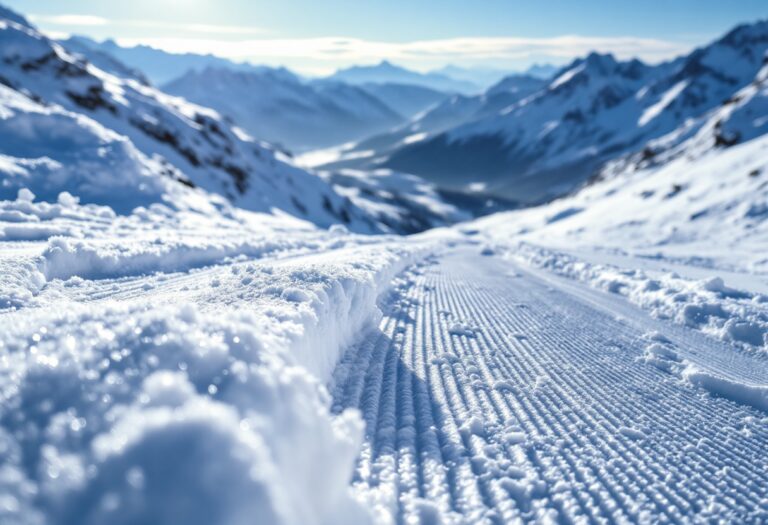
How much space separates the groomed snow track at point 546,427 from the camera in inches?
113

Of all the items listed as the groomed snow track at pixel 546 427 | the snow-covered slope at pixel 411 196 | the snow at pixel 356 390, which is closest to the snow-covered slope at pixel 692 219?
the snow at pixel 356 390

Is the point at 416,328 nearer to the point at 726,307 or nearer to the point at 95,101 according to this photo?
the point at 726,307

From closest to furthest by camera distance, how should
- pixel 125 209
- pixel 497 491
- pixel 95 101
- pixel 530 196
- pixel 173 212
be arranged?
pixel 497 491 < pixel 125 209 < pixel 173 212 < pixel 95 101 < pixel 530 196

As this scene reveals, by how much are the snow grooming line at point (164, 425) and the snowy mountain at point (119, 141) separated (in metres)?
12.3

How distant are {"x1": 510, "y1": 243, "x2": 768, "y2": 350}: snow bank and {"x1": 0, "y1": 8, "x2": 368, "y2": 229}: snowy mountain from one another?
14.1 meters

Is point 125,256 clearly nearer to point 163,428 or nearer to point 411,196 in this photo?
point 163,428

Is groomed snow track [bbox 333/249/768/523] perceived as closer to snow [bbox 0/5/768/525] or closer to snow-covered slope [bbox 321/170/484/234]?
snow [bbox 0/5/768/525]

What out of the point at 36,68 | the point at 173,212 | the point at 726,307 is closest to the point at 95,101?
the point at 36,68

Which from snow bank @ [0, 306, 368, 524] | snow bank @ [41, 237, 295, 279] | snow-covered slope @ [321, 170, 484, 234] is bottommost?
snow bank @ [0, 306, 368, 524]

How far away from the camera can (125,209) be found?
14492mm

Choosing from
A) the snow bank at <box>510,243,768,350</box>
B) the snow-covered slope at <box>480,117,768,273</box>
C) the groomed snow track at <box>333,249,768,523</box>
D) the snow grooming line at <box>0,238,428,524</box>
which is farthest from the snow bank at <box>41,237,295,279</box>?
the snow-covered slope at <box>480,117,768,273</box>

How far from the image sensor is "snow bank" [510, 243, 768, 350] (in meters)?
6.72

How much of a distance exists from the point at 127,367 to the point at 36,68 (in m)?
42.9

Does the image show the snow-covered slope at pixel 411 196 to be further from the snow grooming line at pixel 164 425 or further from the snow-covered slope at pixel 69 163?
the snow grooming line at pixel 164 425
